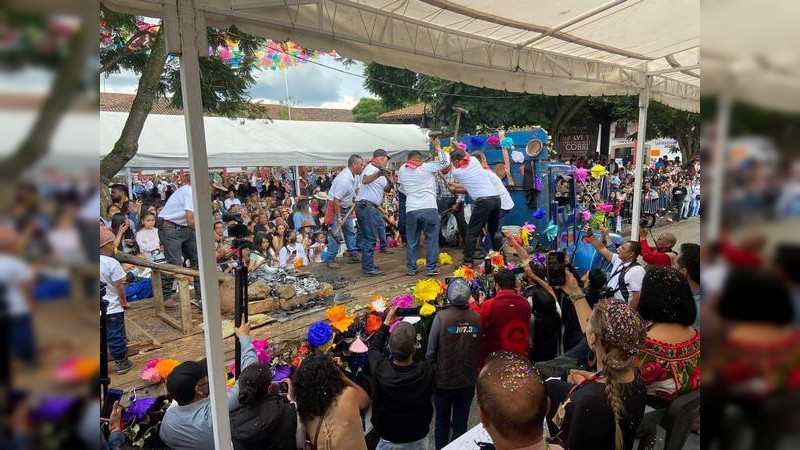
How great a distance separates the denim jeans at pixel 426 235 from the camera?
18.9 feet

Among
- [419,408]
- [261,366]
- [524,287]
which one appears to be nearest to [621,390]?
[419,408]

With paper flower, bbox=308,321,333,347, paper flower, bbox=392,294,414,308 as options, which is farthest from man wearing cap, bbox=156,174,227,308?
paper flower, bbox=392,294,414,308

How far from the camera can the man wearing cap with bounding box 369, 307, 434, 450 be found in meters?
2.83

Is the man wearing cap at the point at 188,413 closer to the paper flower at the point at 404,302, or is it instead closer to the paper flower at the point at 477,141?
the paper flower at the point at 404,302

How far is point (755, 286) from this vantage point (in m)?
0.42

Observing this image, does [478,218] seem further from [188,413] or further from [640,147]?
[188,413]

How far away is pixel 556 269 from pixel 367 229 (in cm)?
302

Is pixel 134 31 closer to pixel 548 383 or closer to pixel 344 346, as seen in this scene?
pixel 344 346

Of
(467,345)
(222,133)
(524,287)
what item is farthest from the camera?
(222,133)

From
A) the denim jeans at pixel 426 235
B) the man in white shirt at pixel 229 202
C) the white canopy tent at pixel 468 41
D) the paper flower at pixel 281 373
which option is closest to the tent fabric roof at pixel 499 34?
the white canopy tent at pixel 468 41

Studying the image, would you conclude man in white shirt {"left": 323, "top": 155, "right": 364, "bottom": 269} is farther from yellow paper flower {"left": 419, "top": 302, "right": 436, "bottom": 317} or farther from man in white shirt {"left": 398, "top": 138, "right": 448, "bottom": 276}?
yellow paper flower {"left": 419, "top": 302, "right": 436, "bottom": 317}

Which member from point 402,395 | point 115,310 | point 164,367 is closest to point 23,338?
point 402,395

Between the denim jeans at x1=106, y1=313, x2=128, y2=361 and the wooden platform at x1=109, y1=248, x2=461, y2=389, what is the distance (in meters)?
0.11

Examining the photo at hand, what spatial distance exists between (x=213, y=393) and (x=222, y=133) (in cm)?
946
